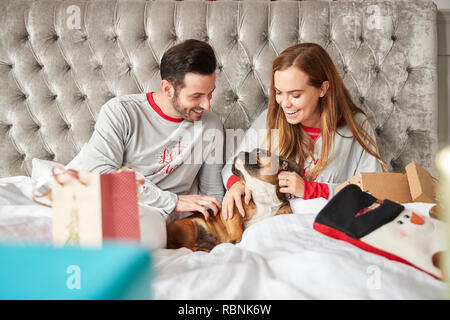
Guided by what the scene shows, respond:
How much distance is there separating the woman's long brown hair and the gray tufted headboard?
27cm

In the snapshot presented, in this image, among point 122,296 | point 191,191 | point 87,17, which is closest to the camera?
point 122,296

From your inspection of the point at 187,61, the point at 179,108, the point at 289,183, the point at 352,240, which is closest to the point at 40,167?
the point at 179,108

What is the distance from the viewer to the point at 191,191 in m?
1.71

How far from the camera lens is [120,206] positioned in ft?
2.66

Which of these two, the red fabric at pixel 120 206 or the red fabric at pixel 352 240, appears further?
the red fabric at pixel 352 240

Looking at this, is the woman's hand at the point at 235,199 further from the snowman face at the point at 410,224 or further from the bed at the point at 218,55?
the snowman face at the point at 410,224

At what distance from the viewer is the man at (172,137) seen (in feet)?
4.74

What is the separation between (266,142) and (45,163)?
3.84 feet

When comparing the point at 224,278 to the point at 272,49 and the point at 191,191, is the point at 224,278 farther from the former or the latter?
the point at 272,49

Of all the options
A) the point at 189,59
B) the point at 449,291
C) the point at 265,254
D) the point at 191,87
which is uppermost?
the point at 189,59

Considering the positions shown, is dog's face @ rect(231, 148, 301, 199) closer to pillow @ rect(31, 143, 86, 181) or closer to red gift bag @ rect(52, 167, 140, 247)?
red gift bag @ rect(52, 167, 140, 247)

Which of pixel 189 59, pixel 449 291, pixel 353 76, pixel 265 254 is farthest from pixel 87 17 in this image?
pixel 449 291

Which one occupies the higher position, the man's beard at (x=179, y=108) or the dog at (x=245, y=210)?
the man's beard at (x=179, y=108)

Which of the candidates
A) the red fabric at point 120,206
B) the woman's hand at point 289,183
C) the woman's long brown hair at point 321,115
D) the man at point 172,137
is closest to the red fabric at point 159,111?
the man at point 172,137
